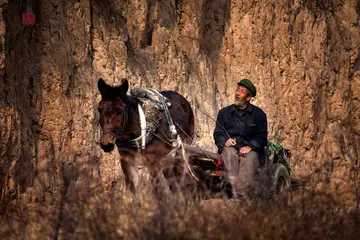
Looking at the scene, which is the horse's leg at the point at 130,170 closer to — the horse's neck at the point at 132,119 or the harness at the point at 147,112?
the harness at the point at 147,112

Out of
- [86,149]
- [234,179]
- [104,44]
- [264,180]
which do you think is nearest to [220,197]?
[234,179]

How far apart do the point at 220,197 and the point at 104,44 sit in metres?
6.78

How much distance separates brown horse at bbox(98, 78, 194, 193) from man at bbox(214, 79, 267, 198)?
701mm

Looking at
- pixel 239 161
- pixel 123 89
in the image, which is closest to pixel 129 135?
pixel 123 89

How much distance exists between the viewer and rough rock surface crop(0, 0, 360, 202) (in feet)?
45.4

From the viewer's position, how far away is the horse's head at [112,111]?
11.1 metres

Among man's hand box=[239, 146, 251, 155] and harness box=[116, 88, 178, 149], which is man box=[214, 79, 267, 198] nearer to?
man's hand box=[239, 146, 251, 155]

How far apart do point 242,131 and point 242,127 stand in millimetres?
55

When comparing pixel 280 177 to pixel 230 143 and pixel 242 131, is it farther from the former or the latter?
pixel 230 143

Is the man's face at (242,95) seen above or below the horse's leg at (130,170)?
above

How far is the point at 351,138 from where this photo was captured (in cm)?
2309

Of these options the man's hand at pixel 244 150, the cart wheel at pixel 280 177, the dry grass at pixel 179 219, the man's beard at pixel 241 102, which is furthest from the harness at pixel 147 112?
the dry grass at pixel 179 219

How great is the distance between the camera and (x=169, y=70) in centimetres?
1780

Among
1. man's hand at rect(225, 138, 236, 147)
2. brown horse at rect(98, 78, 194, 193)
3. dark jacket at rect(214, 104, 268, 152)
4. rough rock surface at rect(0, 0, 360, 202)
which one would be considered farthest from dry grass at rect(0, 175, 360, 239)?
dark jacket at rect(214, 104, 268, 152)
